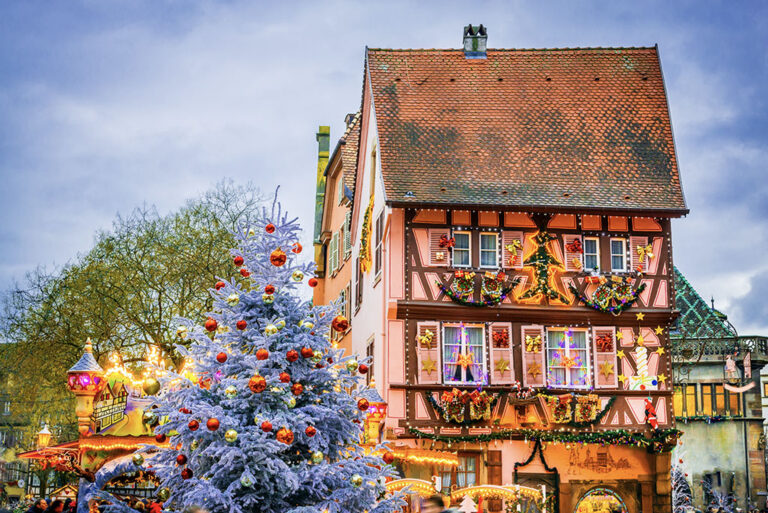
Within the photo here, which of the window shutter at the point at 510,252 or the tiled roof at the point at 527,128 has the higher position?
the tiled roof at the point at 527,128

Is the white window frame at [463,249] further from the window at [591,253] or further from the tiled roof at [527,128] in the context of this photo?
the window at [591,253]

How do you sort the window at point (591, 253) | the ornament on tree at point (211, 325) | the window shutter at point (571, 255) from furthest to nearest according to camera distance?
the window at point (591, 253) < the window shutter at point (571, 255) < the ornament on tree at point (211, 325)

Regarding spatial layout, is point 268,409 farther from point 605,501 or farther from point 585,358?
point 605,501

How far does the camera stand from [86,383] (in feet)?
62.8

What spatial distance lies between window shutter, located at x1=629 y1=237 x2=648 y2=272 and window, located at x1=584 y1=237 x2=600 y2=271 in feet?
3.19

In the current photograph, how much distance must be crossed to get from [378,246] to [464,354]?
14.9 feet

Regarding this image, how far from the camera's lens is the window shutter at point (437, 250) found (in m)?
28.1

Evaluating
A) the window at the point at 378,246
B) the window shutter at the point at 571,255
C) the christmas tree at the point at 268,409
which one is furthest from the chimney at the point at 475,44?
the christmas tree at the point at 268,409

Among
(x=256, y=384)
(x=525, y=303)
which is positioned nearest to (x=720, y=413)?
(x=525, y=303)

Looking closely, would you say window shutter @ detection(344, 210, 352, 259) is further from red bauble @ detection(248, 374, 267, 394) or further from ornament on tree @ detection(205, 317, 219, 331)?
red bauble @ detection(248, 374, 267, 394)

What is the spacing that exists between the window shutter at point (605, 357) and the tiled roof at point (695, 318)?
19393 mm

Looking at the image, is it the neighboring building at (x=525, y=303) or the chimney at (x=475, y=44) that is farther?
the chimney at (x=475, y=44)

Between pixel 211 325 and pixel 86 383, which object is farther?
pixel 86 383

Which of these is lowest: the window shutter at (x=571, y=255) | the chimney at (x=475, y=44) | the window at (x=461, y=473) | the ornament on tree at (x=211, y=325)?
the window at (x=461, y=473)
